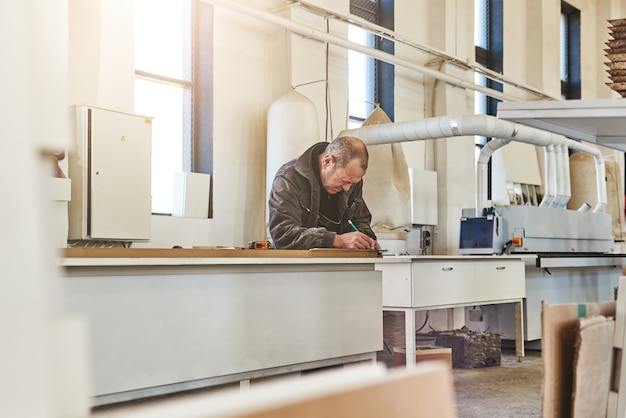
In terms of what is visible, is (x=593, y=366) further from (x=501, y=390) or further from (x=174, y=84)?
(x=174, y=84)

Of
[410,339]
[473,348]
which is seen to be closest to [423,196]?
[473,348]

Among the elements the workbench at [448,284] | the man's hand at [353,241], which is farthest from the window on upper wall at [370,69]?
the man's hand at [353,241]

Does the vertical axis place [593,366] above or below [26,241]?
below

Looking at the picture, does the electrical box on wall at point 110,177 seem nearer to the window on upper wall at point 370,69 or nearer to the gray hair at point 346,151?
the gray hair at point 346,151

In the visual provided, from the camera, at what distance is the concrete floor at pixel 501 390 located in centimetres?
335

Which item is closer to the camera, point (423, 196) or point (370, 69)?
point (423, 196)

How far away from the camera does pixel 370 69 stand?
6.79 metres

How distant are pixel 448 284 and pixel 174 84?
244 centimetres

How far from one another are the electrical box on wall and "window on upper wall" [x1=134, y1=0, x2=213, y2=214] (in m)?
0.67

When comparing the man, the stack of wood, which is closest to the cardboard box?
the man

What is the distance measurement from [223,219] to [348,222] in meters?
1.68

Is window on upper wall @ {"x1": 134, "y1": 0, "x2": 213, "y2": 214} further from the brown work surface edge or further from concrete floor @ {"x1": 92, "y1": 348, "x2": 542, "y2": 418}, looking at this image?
concrete floor @ {"x1": 92, "y1": 348, "x2": 542, "y2": 418}

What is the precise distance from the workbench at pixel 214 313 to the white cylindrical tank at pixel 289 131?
192 cm

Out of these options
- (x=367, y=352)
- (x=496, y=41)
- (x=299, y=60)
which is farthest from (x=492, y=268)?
(x=496, y=41)
